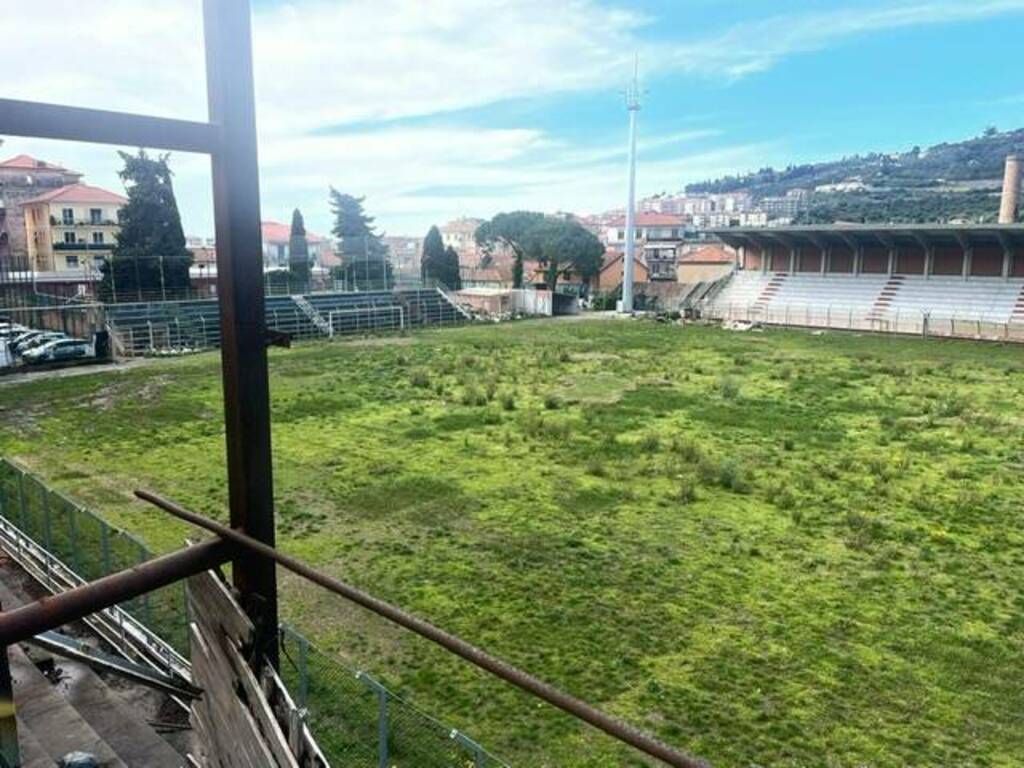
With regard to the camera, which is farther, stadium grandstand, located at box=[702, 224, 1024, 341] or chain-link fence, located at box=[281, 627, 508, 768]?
stadium grandstand, located at box=[702, 224, 1024, 341]

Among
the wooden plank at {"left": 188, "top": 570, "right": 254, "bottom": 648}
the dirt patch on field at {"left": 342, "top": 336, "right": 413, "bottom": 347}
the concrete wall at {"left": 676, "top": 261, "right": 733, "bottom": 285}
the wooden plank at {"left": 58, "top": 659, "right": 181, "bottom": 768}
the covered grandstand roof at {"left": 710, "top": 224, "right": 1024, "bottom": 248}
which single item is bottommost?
the wooden plank at {"left": 58, "top": 659, "right": 181, "bottom": 768}

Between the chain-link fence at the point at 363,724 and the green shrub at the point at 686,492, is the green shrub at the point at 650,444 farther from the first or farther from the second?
the chain-link fence at the point at 363,724

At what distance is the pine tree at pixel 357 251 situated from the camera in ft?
152

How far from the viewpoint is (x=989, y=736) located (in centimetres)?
620

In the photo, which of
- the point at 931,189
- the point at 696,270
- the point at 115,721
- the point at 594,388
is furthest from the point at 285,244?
the point at 931,189

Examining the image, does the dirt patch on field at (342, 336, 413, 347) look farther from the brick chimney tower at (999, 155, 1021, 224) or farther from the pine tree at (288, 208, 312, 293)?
the brick chimney tower at (999, 155, 1021, 224)

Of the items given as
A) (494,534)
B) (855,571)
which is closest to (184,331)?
(494,534)

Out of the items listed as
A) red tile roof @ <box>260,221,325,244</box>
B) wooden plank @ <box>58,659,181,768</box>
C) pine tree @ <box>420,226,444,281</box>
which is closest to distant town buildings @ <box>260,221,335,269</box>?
red tile roof @ <box>260,221,325,244</box>

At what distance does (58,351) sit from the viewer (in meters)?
27.6

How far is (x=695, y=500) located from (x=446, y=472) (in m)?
4.11

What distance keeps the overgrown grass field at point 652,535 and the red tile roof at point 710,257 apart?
39334mm

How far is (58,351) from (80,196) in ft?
122

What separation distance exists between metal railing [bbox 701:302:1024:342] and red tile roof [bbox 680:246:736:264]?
14.6 m

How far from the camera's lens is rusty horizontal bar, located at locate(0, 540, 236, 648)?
2617 millimetres
